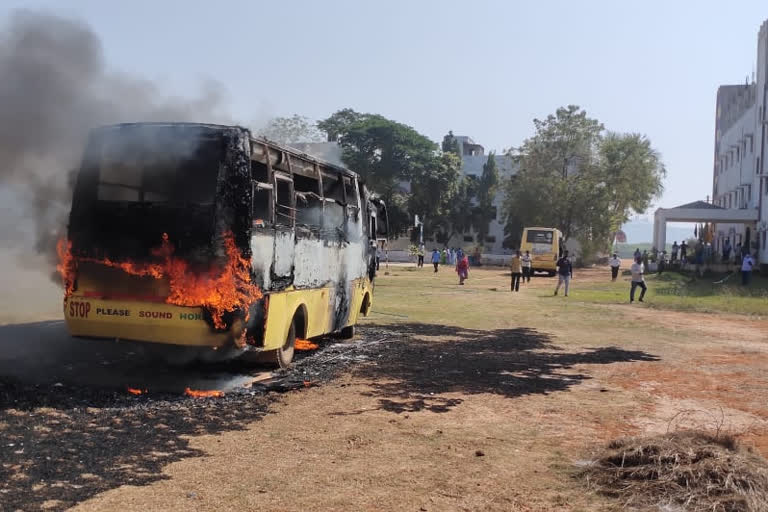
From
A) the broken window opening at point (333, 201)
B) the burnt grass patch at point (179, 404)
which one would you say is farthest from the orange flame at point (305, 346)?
the broken window opening at point (333, 201)

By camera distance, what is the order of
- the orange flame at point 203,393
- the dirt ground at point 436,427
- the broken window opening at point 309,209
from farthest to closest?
the broken window opening at point 309,209, the orange flame at point 203,393, the dirt ground at point 436,427

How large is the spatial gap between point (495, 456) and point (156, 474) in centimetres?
281

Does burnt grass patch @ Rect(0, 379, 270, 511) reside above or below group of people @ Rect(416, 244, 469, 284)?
below

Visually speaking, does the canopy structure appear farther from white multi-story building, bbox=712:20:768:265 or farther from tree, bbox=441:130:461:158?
tree, bbox=441:130:461:158

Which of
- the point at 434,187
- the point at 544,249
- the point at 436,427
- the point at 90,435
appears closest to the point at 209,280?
the point at 90,435

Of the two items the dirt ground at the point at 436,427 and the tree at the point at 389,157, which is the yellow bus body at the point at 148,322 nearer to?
the dirt ground at the point at 436,427

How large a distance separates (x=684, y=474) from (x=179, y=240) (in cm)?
588

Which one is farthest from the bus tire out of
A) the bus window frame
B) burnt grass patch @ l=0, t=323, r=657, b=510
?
the bus window frame

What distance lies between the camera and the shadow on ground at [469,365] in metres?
8.84

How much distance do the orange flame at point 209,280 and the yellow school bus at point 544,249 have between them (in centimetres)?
3713

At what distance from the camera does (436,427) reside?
7105 millimetres

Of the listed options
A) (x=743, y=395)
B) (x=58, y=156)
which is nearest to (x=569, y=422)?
(x=743, y=395)

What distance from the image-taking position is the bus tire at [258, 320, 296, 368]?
32.1 feet

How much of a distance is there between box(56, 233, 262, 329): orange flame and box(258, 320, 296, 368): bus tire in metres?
1.57
